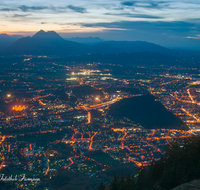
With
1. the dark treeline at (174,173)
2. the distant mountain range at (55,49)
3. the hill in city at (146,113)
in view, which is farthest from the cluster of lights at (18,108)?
the distant mountain range at (55,49)

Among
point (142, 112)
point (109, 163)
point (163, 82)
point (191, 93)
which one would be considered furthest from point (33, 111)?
point (163, 82)

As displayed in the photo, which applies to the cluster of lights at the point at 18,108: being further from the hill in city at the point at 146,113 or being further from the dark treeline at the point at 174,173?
the dark treeline at the point at 174,173

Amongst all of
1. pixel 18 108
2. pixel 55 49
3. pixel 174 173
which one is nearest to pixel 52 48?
pixel 55 49

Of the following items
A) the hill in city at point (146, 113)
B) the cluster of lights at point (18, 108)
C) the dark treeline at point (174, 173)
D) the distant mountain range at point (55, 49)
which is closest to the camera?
the dark treeline at point (174, 173)

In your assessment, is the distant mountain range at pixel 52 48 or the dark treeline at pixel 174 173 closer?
the dark treeline at pixel 174 173

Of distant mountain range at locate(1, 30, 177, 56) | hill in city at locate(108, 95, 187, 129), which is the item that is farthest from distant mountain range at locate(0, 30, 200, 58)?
hill in city at locate(108, 95, 187, 129)

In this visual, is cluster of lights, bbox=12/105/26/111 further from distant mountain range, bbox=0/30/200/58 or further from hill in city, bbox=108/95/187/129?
distant mountain range, bbox=0/30/200/58

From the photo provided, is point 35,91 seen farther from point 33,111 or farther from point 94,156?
point 94,156
